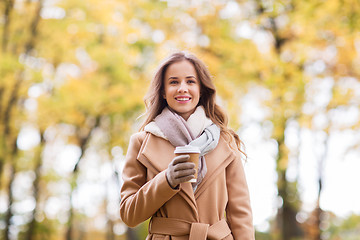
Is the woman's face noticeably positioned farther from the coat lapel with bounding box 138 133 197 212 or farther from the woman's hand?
the woman's hand

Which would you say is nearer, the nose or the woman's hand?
the woman's hand

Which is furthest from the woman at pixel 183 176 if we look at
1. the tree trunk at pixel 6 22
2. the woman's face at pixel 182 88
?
the tree trunk at pixel 6 22

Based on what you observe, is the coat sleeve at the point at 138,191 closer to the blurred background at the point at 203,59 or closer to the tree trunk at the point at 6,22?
the blurred background at the point at 203,59

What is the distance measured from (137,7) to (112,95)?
2.53 meters

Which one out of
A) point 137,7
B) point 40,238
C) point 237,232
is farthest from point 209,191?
point 40,238

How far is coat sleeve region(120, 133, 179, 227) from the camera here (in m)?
2.23

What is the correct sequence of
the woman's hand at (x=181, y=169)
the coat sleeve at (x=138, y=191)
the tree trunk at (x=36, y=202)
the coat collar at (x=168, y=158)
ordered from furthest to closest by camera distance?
1. the tree trunk at (x=36, y=202)
2. the coat collar at (x=168, y=158)
3. the coat sleeve at (x=138, y=191)
4. the woman's hand at (x=181, y=169)

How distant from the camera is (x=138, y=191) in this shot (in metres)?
2.35

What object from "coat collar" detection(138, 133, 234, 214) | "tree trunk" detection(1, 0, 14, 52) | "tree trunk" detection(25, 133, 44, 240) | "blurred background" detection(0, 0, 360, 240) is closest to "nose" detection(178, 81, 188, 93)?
"coat collar" detection(138, 133, 234, 214)

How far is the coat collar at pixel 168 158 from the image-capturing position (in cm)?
241

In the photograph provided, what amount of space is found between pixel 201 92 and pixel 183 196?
2.33 feet

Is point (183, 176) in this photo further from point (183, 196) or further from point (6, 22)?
point (6, 22)

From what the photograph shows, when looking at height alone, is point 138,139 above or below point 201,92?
below

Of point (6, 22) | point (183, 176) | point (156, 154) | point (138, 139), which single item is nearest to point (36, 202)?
point (6, 22)
